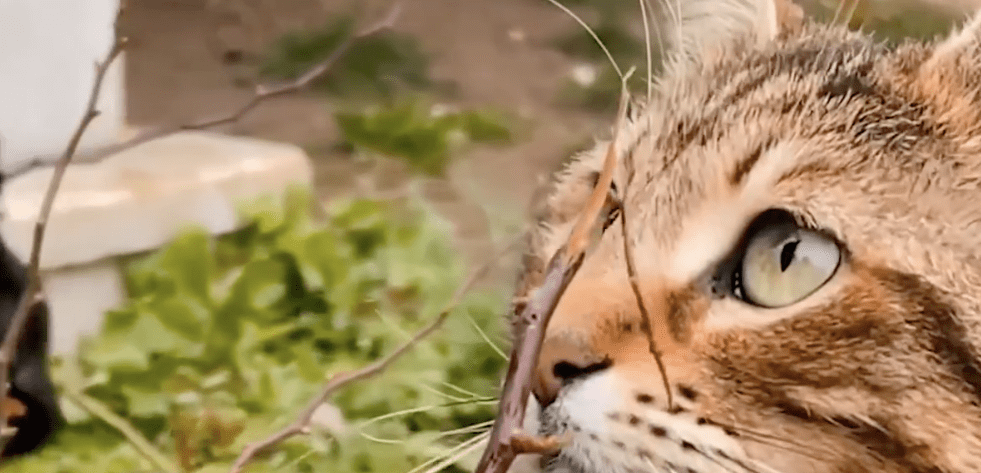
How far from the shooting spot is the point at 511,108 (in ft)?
6.52

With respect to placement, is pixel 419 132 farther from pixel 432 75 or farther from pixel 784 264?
pixel 784 264

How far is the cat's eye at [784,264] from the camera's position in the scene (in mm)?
642

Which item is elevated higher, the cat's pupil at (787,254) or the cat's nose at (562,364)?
the cat's pupil at (787,254)

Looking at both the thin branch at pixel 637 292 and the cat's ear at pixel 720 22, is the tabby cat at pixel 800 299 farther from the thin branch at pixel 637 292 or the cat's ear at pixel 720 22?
the cat's ear at pixel 720 22

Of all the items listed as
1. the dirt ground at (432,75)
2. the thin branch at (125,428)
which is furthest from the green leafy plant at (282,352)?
the dirt ground at (432,75)

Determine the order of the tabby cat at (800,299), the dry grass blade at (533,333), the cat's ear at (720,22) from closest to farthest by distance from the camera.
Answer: the dry grass blade at (533,333) → the tabby cat at (800,299) → the cat's ear at (720,22)

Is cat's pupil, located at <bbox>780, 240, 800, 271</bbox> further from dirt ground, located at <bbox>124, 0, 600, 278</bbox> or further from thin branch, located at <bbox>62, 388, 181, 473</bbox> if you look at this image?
dirt ground, located at <bbox>124, 0, 600, 278</bbox>

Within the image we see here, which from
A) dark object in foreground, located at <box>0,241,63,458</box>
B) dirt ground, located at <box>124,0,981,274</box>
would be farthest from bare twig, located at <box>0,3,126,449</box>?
dirt ground, located at <box>124,0,981,274</box>

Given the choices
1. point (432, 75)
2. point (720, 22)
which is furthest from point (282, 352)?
point (432, 75)

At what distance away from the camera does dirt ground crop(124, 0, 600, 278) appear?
68.7 inches

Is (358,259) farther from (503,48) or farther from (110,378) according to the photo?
(503,48)

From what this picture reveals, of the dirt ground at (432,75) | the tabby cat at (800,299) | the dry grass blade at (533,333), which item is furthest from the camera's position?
the dirt ground at (432,75)

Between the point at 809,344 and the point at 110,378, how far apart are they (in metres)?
0.80

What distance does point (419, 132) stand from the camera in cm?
184
